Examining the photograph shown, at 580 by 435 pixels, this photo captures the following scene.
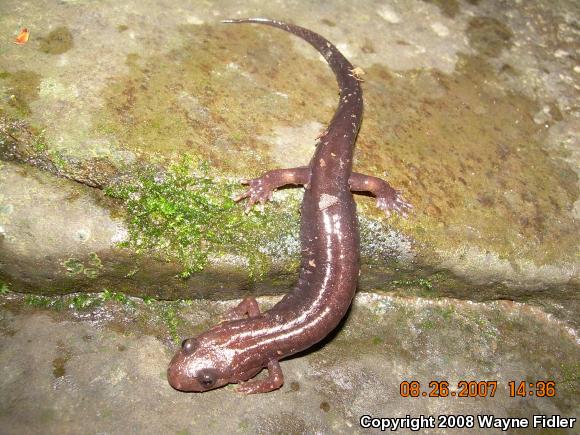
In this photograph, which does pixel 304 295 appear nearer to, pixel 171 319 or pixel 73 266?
pixel 171 319

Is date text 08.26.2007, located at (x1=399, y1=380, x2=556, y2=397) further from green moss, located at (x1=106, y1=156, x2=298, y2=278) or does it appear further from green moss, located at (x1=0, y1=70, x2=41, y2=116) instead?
green moss, located at (x1=0, y1=70, x2=41, y2=116)

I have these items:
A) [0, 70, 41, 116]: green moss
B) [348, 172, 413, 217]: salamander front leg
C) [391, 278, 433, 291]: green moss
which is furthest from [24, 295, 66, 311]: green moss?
[391, 278, 433, 291]: green moss

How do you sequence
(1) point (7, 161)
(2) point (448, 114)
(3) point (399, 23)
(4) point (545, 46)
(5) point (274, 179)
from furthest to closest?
(4) point (545, 46), (3) point (399, 23), (2) point (448, 114), (5) point (274, 179), (1) point (7, 161)

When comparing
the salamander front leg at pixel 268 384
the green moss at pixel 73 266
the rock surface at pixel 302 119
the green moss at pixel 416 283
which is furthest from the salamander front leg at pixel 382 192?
the green moss at pixel 73 266

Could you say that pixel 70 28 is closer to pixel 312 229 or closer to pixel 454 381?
pixel 312 229

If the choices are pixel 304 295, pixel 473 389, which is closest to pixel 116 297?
pixel 304 295

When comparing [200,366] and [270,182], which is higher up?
[270,182]

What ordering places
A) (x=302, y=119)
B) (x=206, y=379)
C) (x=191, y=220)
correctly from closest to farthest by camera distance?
(x=206, y=379) < (x=191, y=220) < (x=302, y=119)

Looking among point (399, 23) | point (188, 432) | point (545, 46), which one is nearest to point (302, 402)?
point (188, 432)
